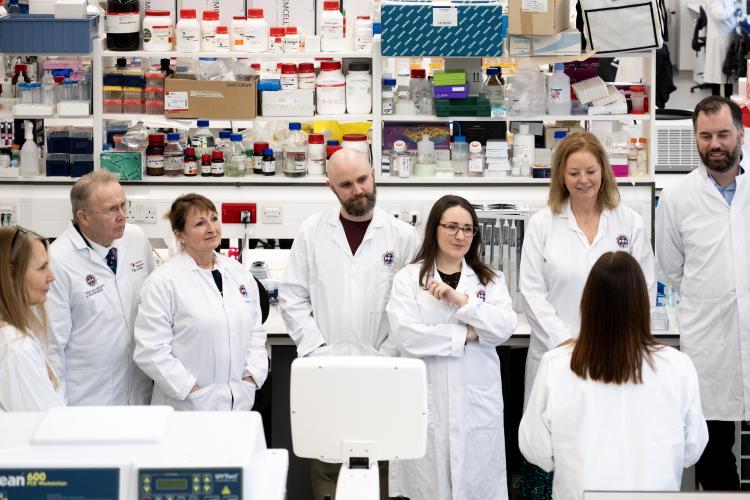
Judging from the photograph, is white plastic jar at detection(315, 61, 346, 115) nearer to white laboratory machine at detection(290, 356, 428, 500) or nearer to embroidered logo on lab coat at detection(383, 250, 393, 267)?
embroidered logo on lab coat at detection(383, 250, 393, 267)

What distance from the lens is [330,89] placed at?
17.9 feet

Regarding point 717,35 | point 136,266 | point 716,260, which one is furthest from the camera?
point 717,35

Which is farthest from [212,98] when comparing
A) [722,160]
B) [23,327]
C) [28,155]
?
[23,327]

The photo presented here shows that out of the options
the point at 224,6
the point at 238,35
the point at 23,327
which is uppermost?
the point at 224,6

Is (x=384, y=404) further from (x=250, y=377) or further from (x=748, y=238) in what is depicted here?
(x=748, y=238)

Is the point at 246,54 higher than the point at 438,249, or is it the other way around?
the point at 246,54

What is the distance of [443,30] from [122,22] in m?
1.58

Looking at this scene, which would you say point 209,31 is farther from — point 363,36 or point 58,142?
point 58,142

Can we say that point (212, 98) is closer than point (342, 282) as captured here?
No

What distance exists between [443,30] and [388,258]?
1.52m

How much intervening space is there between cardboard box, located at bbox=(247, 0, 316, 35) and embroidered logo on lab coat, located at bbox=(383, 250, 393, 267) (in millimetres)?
4125

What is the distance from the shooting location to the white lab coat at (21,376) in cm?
291

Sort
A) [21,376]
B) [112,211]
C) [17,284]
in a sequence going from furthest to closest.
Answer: [112,211] → [17,284] → [21,376]

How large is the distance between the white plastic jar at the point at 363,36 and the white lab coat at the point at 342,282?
4.73 feet
